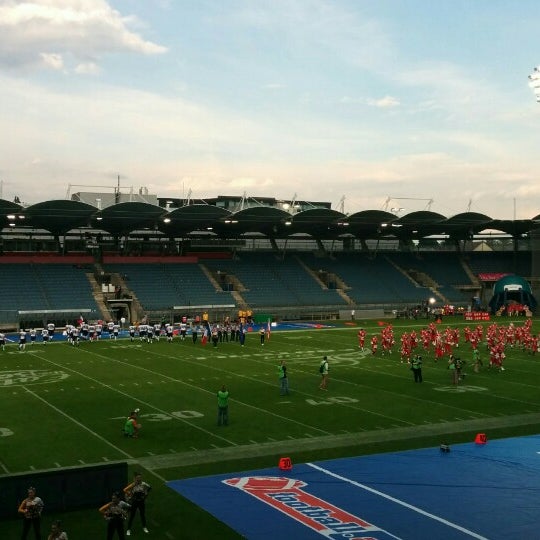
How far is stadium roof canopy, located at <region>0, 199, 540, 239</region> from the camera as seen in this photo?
50.6 meters

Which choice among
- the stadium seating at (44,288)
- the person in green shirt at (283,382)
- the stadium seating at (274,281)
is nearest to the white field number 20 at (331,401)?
the person in green shirt at (283,382)

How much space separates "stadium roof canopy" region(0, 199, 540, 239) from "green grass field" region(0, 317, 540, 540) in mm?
15982

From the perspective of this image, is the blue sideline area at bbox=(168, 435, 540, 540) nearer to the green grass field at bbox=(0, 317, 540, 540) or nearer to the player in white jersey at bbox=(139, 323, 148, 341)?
the green grass field at bbox=(0, 317, 540, 540)

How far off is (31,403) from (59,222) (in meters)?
31.1

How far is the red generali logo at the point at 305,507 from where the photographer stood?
13.0 meters

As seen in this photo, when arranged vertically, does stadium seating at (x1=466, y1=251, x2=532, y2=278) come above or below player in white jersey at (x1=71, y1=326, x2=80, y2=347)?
above

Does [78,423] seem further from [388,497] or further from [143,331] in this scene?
[143,331]

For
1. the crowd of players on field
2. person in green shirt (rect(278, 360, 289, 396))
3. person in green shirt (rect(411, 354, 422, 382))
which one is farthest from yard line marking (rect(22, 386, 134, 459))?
the crowd of players on field

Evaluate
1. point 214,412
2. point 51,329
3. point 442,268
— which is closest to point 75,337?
point 51,329

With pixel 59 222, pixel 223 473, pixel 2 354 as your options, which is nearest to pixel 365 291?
pixel 59 222

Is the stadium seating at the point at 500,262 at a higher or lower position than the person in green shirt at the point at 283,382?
higher

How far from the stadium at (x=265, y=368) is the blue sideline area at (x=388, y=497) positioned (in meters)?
0.06

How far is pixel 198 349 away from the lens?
3881 cm

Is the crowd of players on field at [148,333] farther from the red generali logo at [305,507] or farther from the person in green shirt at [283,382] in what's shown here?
the red generali logo at [305,507]
